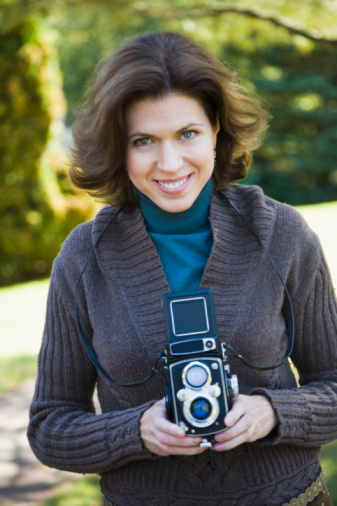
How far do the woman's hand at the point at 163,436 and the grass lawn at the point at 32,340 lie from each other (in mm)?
2115

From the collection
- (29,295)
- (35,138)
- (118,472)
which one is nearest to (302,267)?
(118,472)

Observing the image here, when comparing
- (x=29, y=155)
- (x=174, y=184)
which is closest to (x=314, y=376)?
(x=174, y=184)

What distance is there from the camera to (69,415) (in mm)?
1872

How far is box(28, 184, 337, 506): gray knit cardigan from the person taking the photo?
5.75 ft

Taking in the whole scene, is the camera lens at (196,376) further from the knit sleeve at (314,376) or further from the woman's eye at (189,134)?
the woman's eye at (189,134)

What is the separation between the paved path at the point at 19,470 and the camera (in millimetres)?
3734

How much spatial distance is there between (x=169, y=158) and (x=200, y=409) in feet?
2.19

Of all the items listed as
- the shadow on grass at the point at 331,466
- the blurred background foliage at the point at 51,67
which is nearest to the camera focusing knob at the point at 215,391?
the blurred background foliage at the point at 51,67

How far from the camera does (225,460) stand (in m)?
1.76

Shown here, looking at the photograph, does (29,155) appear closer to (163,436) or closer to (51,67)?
(51,67)

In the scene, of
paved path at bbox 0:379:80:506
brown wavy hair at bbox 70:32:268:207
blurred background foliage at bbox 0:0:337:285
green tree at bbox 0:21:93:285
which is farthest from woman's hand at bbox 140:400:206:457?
green tree at bbox 0:21:93:285

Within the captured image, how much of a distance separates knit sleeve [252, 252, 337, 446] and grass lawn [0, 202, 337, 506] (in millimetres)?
1791

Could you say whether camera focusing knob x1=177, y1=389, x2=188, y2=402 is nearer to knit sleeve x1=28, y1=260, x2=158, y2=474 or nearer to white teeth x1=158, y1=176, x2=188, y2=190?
knit sleeve x1=28, y1=260, x2=158, y2=474

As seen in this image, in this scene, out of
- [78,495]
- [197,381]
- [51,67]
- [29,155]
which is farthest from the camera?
[51,67]
